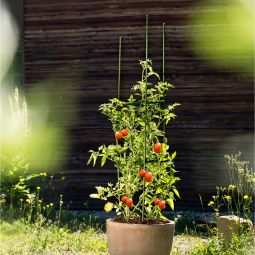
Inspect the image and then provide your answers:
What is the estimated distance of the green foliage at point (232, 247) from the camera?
4.95 m

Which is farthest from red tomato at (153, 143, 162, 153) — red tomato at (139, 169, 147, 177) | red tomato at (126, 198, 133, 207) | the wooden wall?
the wooden wall

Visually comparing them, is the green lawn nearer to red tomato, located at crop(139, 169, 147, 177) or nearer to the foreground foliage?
the foreground foliage

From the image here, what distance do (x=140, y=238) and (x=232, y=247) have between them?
1.15 metres

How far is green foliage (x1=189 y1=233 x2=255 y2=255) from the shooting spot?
495 centimetres

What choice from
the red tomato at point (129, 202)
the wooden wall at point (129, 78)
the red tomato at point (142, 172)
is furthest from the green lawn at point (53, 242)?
the wooden wall at point (129, 78)

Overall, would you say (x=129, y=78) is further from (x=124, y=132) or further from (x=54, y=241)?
(x=124, y=132)

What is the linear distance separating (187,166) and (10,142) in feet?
Result: 9.74

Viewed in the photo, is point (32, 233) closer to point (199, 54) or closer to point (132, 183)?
point (132, 183)

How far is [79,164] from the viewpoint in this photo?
9.75 metres

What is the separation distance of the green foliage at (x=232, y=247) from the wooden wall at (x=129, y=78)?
3.89 meters

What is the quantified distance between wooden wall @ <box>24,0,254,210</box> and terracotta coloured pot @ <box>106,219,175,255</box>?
4804 mm

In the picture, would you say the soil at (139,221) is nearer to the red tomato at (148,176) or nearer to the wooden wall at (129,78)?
the red tomato at (148,176)

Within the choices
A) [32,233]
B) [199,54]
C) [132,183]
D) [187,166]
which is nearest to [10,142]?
[32,233]

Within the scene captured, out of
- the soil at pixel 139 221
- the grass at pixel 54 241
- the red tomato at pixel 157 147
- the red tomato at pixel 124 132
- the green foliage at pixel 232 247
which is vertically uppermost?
the red tomato at pixel 124 132
